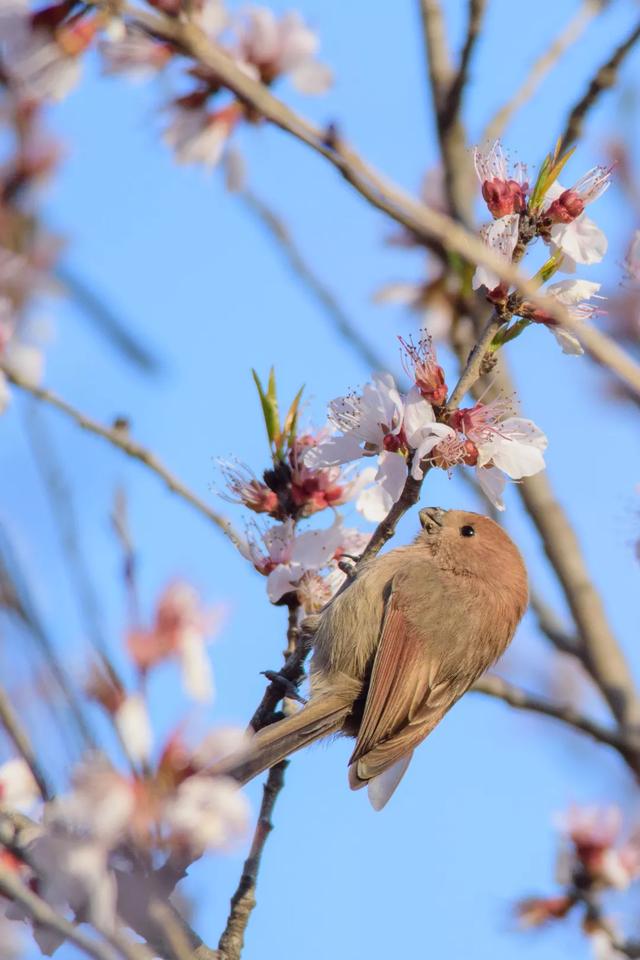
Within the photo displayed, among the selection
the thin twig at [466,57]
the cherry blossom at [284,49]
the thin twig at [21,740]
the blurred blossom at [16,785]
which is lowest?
the thin twig at [21,740]

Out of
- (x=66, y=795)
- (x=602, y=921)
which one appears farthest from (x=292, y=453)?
(x=602, y=921)

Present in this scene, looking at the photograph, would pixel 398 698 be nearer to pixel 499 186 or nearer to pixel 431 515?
pixel 431 515

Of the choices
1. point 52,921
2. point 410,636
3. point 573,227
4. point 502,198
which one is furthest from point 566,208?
point 52,921

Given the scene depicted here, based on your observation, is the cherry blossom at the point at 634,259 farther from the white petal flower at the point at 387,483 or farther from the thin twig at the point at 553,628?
the thin twig at the point at 553,628

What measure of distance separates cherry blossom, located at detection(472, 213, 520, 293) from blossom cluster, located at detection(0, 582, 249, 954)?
1069 millimetres

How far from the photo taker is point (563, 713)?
3555 millimetres

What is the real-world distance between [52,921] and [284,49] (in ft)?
9.52

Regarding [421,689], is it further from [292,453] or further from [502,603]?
[292,453]

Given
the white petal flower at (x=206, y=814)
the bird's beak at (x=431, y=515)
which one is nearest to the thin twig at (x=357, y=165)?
the white petal flower at (x=206, y=814)

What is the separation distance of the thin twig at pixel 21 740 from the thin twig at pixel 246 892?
1052 millimetres

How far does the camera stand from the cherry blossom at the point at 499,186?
276cm

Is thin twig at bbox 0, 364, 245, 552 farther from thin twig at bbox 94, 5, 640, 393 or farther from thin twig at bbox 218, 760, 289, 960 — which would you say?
thin twig at bbox 94, 5, 640, 393

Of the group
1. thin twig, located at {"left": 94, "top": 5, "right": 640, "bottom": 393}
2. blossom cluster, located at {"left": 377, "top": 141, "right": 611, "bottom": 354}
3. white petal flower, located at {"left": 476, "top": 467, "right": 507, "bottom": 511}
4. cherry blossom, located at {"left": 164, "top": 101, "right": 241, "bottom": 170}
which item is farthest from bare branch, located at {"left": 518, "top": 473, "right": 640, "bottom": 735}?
thin twig, located at {"left": 94, "top": 5, "right": 640, "bottom": 393}

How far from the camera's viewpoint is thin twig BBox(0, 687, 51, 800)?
147 centimetres
